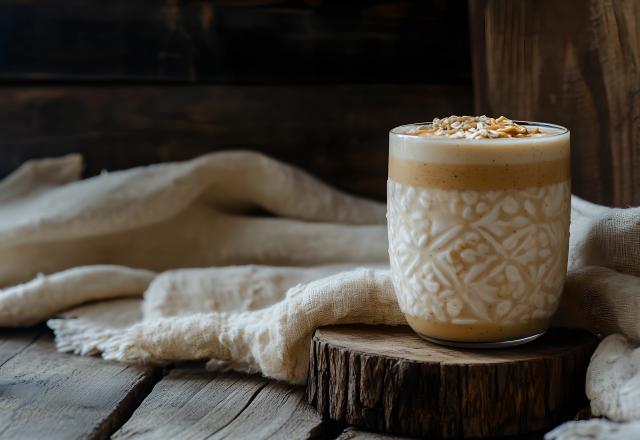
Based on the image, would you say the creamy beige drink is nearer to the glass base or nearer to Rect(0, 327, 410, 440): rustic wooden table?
the glass base

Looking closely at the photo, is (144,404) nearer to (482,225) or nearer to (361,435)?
(361,435)

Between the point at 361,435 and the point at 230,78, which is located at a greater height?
the point at 230,78

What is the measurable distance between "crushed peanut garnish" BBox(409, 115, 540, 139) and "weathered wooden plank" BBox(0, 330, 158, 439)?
0.44m

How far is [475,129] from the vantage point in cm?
90

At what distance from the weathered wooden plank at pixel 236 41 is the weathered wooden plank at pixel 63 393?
0.60 meters

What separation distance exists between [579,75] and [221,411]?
26.9 inches

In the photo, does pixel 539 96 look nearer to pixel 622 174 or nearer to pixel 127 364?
pixel 622 174

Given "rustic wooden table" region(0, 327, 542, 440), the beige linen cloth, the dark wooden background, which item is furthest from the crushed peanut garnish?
the dark wooden background

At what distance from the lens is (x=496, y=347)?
0.92 meters

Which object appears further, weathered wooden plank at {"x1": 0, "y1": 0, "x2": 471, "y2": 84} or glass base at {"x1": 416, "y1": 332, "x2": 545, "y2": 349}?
weathered wooden plank at {"x1": 0, "y1": 0, "x2": 471, "y2": 84}

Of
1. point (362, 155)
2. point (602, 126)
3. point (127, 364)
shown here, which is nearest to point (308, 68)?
point (362, 155)

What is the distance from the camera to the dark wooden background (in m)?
1.59

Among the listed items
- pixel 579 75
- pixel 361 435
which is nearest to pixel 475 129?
pixel 361 435

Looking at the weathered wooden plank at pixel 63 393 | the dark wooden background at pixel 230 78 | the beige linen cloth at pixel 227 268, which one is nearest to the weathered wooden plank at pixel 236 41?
the dark wooden background at pixel 230 78
